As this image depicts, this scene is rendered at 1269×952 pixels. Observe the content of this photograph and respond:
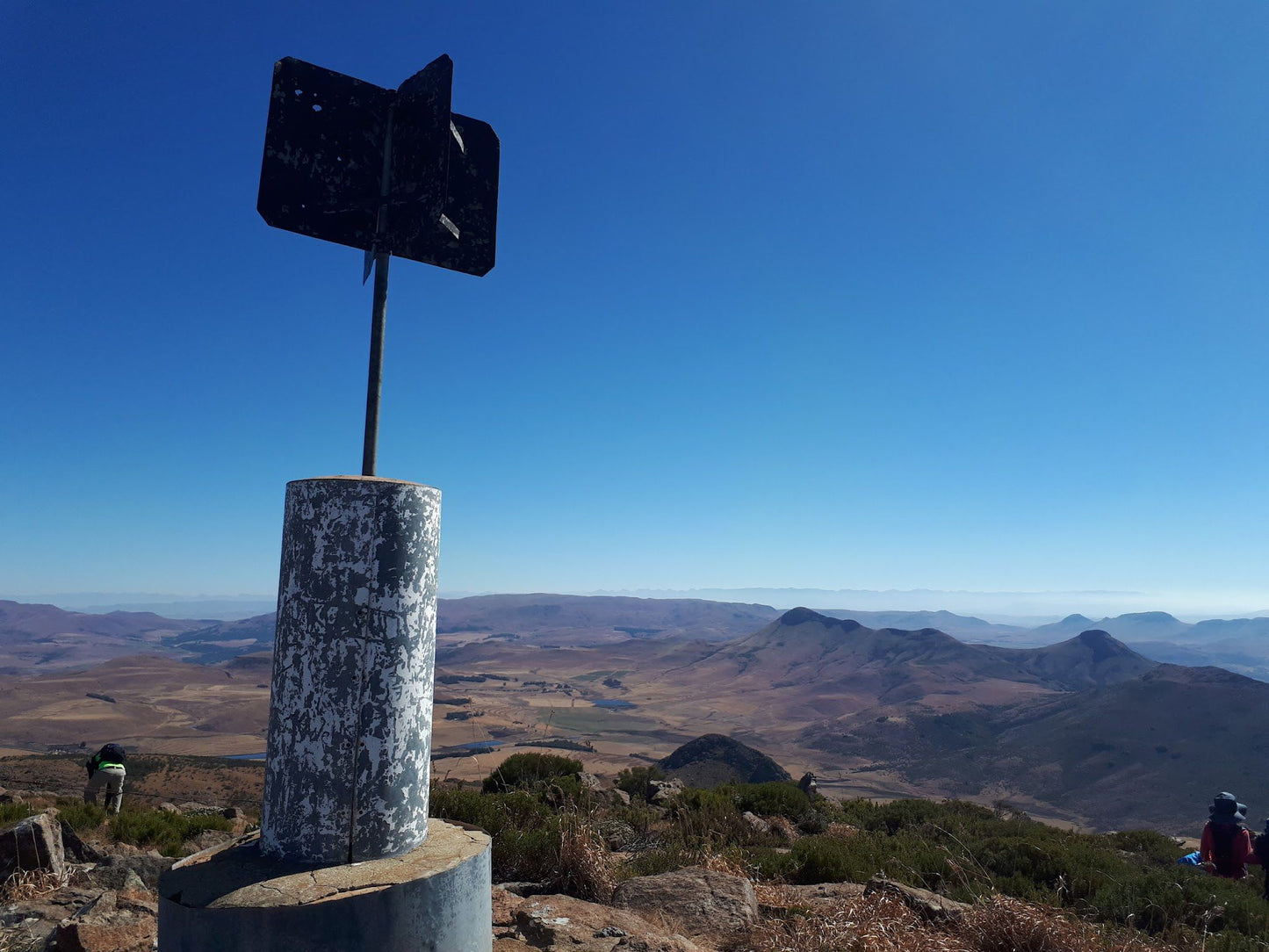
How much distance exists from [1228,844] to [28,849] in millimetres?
12861

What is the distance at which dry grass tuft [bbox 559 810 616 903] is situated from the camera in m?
5.52

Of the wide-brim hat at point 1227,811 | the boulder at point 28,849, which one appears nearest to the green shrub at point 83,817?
the boulder at point 28,849

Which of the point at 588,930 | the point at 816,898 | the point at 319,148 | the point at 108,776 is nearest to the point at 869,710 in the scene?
the point at 108,776

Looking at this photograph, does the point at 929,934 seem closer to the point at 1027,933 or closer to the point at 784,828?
the point at 1027,933

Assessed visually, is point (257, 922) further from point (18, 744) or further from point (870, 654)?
point (870, 654)

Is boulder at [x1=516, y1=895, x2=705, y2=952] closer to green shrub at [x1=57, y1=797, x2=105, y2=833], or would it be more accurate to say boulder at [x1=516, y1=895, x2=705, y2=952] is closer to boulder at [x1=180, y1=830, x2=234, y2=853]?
boulder at [x1=180, y1=830, x2=234, y2=853]

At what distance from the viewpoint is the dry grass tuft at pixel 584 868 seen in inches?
217

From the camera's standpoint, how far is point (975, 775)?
61.8 m

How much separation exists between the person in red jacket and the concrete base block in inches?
395

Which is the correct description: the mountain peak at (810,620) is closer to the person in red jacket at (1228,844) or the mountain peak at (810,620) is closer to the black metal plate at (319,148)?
the person in red jacket at (1228,844)

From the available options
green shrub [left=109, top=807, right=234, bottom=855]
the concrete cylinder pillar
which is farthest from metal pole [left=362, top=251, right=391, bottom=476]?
green shrub [left=109, top=807, right=234, bottom=855]

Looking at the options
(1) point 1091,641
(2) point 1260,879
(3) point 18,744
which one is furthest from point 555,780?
(1) point 1091,641

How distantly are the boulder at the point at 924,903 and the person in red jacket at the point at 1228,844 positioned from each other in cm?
562

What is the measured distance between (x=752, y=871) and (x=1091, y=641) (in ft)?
457
